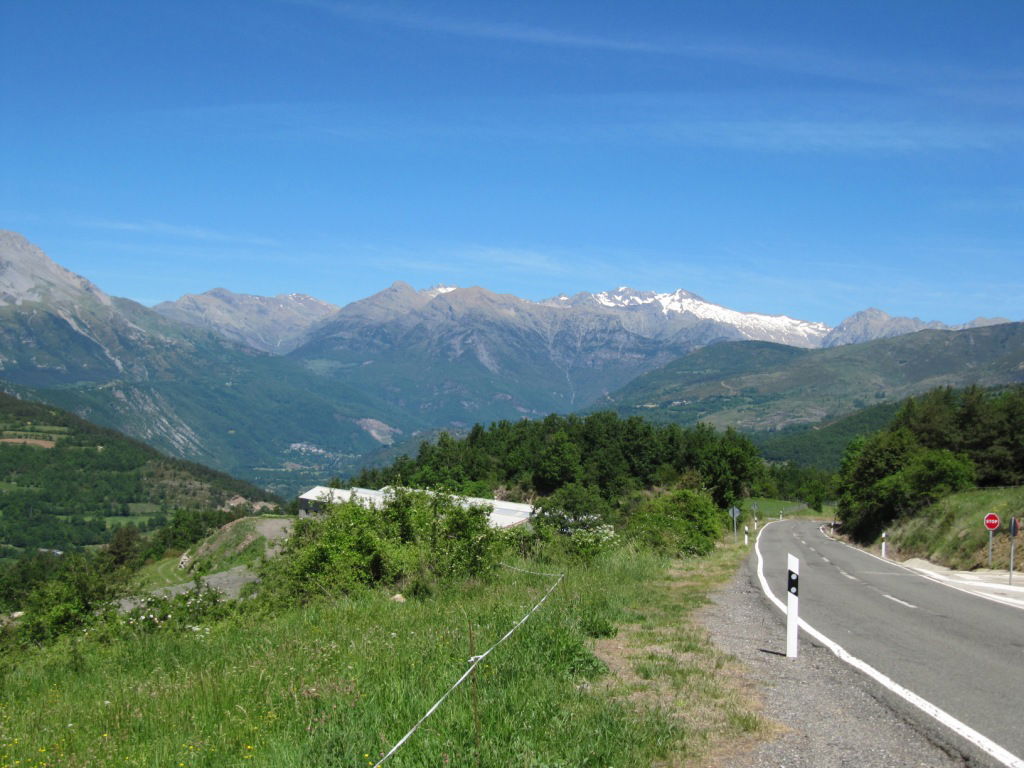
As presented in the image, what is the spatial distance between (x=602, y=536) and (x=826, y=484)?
152414 mm

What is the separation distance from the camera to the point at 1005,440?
5900cm

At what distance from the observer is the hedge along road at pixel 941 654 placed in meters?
6.36

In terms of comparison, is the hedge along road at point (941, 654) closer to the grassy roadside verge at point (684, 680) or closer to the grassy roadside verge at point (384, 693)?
the grassy roadside verge at point (684, 680)

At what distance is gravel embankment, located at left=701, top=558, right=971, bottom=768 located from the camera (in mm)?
5707

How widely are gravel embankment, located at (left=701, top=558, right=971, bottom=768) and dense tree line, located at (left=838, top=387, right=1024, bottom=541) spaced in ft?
175

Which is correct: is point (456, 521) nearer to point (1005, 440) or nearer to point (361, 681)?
point (361, 681)

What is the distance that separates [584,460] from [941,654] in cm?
11223

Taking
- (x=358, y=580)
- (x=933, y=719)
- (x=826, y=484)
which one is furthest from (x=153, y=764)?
(x=826, y=484)

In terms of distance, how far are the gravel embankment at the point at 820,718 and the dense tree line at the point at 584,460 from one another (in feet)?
309

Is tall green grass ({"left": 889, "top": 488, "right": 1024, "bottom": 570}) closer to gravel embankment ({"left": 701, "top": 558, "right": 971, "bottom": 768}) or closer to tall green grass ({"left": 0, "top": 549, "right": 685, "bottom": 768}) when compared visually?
gravel embankment ({"left": 701, "top": 558, "right": 971, "bottom": 768})

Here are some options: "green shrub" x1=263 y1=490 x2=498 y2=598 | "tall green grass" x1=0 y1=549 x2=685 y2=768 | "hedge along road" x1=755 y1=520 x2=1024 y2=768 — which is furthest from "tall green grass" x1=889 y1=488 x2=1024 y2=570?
"tall green grass" x1=0 y1=549 x2=685 y2=768

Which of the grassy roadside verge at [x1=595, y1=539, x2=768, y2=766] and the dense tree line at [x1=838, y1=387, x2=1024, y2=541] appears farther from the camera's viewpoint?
the dense tree line at [x1=838, y1=387, x2=1024, y2=541]

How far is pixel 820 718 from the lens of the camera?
6754 mm

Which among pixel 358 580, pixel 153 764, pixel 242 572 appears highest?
pixel 153 764
